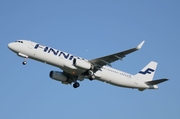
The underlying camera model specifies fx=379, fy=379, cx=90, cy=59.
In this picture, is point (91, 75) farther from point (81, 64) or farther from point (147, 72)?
point (147, 72)

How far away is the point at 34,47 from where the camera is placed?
53156mm

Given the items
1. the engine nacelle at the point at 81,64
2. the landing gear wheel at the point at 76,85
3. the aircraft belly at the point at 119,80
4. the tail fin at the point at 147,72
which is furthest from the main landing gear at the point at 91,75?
the tail fin at the point at 147,72

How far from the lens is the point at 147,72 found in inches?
2485

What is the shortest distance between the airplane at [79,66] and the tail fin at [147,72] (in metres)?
0.57

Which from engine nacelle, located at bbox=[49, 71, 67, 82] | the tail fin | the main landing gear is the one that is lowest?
the main landing gear

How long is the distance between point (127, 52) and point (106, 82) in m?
7.46

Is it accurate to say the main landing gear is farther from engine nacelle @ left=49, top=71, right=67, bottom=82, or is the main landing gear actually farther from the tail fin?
the tail fin

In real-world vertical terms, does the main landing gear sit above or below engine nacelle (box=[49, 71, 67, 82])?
below

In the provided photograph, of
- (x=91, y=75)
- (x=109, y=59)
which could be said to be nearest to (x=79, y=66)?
(x=91, y=75)

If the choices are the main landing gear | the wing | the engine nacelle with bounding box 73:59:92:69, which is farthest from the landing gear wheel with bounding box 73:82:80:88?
the engine nacelle with bounding box 73:59:92:69

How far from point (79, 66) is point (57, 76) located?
7.53m

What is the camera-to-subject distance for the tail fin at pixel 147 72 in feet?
202

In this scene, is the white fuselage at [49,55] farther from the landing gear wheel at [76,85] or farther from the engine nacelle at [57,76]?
the landing gear wheel at [76,85]

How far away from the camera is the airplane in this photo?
53.0 m
